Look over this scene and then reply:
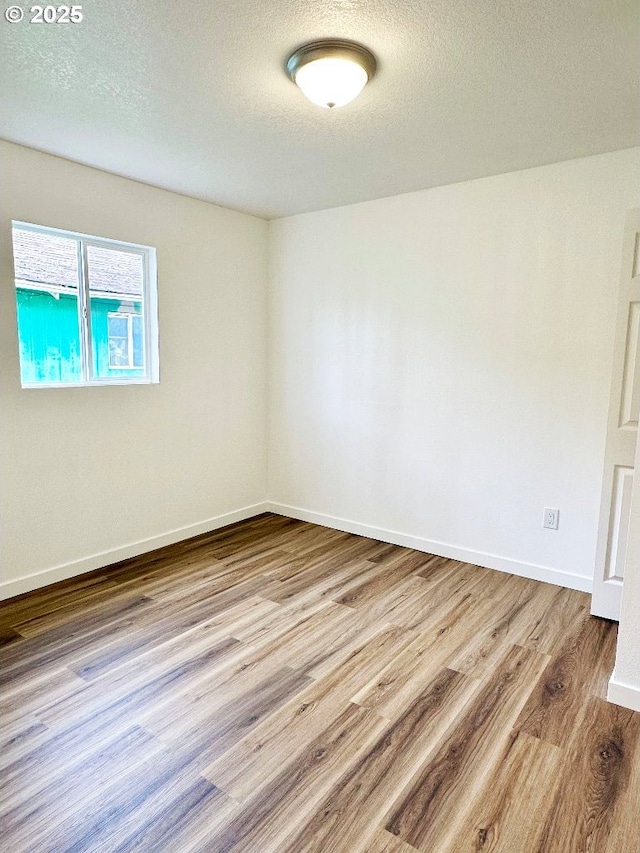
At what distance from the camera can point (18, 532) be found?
2.87 metres

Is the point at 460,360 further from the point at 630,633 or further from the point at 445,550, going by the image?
the point at 630,633

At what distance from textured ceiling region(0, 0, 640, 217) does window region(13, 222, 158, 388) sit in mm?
514

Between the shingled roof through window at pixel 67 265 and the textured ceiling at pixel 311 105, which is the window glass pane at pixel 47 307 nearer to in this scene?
the shingled roof through window at pixel 67 265

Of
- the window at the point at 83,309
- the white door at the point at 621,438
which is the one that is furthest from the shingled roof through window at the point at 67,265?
the white door at the point at 621,438

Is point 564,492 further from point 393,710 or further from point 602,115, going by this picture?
point 602,115

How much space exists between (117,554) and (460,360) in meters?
2.69

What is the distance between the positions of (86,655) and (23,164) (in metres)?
2.61

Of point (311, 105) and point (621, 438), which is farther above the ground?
point (311, 105)

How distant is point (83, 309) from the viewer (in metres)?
3.12

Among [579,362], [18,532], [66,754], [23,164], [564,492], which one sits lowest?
[66,754]

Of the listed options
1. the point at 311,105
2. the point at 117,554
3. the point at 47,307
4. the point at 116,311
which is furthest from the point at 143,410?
the point at 311,105

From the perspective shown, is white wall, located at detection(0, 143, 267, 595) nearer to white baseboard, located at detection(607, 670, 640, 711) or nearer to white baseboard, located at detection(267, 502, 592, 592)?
white baseboard, located at detection(267, 502, 592, 592)

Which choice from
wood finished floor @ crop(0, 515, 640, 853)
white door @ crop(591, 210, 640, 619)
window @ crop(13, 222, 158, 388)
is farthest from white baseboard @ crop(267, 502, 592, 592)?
window @ crop(13, 222, 158, 388)

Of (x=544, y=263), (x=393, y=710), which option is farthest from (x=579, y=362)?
(x=393, y=710)
